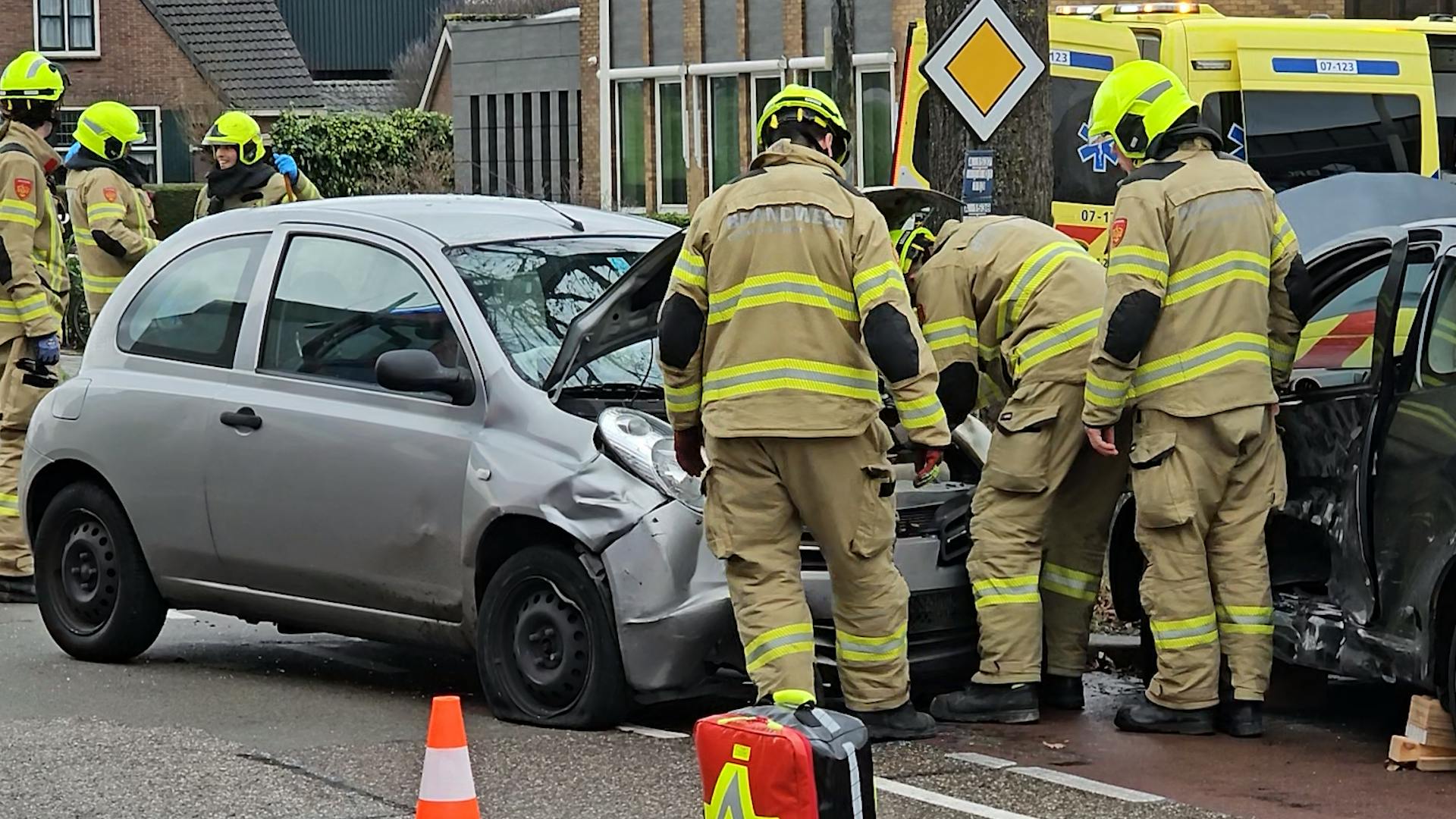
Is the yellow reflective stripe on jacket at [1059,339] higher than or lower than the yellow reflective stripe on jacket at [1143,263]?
lower

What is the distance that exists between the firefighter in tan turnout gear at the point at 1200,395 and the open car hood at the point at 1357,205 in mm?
1443

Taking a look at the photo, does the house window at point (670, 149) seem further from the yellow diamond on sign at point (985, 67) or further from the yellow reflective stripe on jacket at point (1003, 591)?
the yellow reflective stripe on jacket at point (1003, 591)

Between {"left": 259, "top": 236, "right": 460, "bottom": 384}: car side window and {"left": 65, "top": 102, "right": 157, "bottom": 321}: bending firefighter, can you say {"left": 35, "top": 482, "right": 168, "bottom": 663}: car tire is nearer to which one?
{"left": 259, "top": 236, "right": 460, "bottom": 384}: car side window

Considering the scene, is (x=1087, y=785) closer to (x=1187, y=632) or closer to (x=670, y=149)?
(x=1187, y=632)

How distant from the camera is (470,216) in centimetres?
796

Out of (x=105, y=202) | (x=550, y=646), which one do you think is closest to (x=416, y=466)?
(x=550, y=646)

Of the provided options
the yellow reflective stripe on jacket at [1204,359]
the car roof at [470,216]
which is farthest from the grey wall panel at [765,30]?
the yellow reflective stripe on jacket at [1204,359]

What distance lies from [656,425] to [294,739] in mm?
1465

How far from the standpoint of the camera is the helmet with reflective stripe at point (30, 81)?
10227mm

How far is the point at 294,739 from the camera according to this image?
276 inches

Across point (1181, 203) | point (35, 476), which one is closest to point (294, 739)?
point (35, 476)

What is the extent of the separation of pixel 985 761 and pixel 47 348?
5.15 meters

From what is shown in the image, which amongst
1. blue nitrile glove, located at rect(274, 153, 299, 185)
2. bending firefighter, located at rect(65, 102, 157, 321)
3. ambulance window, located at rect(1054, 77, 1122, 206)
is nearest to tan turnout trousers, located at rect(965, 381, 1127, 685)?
bending firefighter, located at rect(65, 102, 157, 321)

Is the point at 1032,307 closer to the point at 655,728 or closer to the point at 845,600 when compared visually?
the point at 845,600
